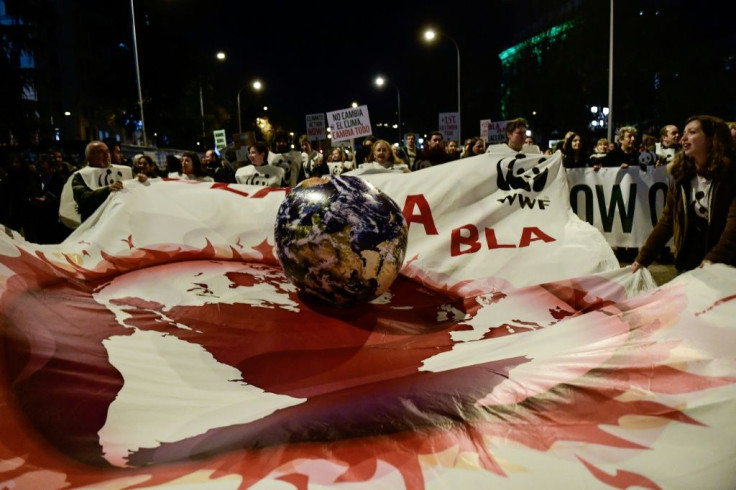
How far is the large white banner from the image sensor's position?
292 inches

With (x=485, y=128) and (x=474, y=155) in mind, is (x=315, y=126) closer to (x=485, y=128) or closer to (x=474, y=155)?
(x=485, y=128)

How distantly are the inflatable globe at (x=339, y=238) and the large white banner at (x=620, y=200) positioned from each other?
425 cm

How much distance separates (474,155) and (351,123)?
296 cm

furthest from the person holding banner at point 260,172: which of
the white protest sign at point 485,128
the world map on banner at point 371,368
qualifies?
the white protest sign at point 485,128

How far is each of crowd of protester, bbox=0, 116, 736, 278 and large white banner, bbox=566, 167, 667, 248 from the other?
194 mm

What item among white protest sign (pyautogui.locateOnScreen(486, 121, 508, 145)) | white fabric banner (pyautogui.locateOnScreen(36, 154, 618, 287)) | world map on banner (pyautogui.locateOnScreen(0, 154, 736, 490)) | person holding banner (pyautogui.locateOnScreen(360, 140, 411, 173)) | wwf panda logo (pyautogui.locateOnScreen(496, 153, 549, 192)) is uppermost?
white protest sign (pyautogui.locateOnScreen(486, 121, 508, 145))

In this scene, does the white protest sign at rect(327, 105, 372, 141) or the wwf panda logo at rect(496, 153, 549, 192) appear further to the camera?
the white protest sign at rect(327, 105, 372, 141)

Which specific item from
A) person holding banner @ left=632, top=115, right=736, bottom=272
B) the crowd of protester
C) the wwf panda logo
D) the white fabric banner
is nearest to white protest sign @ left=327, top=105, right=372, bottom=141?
the crowd of protester

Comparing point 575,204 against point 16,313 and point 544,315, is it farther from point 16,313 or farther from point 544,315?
point 16,313

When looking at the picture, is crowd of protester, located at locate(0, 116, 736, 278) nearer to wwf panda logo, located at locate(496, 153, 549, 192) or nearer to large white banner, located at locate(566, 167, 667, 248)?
large white banner, located at locate(566, 167, 667, 248)

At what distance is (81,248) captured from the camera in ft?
16.6

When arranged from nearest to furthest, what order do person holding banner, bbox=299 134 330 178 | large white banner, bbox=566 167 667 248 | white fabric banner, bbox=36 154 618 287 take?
1. white fabric banner, bbox=36 154 618 287
2. large white banner, bbox=566 167 667 248
3. person holding banner, bbox=299 134 330 178

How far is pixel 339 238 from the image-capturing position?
3.77 metres

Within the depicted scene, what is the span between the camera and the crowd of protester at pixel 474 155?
401 cm
